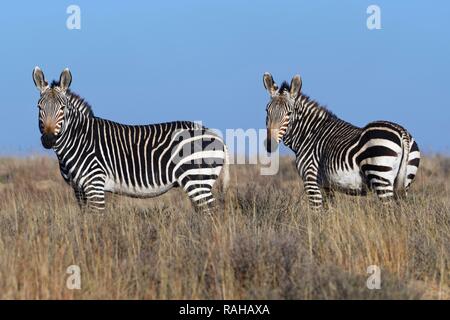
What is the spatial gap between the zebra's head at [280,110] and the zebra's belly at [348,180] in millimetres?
1169

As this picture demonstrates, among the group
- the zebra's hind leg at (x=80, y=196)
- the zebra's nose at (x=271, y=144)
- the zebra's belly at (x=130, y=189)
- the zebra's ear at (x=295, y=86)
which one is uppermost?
the zebra's ear at (x=295, y=86)

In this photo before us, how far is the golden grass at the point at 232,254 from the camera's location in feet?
21.3

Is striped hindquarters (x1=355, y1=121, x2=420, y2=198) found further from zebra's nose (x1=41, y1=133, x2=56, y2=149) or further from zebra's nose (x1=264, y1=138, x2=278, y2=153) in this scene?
zebra's nose (x1=41, y1=133, x2=56, y2=149)

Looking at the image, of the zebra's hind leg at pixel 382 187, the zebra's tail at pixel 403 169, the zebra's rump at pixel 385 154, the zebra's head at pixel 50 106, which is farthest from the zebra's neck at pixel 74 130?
the zebra's tail at pixel 403 169

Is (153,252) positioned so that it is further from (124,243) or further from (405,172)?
(405,172)

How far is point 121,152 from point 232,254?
4.62m

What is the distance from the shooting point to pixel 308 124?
12.0m

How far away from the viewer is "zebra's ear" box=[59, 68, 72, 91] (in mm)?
10984

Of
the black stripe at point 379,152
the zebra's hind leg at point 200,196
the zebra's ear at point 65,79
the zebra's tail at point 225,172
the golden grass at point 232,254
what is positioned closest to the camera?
the golden grass at point 232,254

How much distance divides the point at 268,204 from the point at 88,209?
2352 millimetres

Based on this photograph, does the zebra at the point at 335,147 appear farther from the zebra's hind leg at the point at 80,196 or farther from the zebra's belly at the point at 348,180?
the zebra's hind leg at the point at 80,196

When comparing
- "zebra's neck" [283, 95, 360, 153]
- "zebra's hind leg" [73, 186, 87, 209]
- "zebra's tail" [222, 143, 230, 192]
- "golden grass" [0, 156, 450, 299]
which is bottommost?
"golden grass" [0, 156, 450, 299]

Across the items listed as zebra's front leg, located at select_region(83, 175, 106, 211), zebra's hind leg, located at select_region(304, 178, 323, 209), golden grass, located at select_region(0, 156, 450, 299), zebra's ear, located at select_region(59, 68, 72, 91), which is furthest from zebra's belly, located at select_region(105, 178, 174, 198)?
zebra's hind leg, located at select_region(304, 178, 323, 209)

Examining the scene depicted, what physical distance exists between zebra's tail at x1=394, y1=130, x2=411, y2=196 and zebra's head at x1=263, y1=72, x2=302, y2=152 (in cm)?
191
